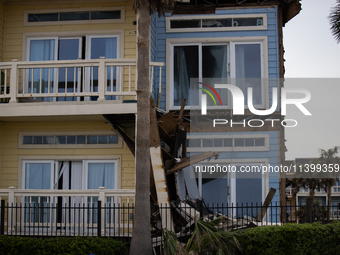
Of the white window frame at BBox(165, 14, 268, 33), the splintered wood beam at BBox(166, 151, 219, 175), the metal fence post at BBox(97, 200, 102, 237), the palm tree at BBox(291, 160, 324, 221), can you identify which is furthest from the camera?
the palm tree at BBox(291, 160, 324, 221)

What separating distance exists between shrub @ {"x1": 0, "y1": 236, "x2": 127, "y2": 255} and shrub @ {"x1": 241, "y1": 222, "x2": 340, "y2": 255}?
9.63ft

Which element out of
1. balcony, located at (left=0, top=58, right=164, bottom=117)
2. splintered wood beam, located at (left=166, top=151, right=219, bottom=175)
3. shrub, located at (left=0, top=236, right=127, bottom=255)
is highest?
balcony, located at (left=0, top=58, right=164, bottom=117)

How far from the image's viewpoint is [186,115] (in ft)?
Answer: 41.8

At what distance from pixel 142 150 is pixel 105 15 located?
552cm

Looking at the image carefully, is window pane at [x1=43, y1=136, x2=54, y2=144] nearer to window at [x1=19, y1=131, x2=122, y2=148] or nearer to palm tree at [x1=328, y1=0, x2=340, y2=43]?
window at [x1=19, y1=131, x2=122, y2=148]

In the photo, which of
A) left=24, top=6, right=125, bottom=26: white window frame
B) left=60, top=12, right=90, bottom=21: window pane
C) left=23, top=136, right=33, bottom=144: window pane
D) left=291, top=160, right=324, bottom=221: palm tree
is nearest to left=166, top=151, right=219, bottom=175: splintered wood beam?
left=23, top=136, right=33, bottom=144: window pane

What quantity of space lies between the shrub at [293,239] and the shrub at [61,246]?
2934mm

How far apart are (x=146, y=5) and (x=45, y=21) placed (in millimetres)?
4960

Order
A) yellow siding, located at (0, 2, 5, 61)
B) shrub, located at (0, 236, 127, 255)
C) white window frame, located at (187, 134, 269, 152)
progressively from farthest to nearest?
1. white window frame, located at (187, 134, 269, 152)
2. yellow siding, located at (0, 2, 5, 61)
3. shrub, located at (0, 236, 127, 255)

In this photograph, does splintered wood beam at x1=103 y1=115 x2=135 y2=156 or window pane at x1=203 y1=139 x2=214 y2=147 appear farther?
window pane at x1=203 y1=139 x2=214 y2=147

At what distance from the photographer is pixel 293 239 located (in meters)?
9.02

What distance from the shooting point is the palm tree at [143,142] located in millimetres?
8289

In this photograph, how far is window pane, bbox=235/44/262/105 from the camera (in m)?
12.8

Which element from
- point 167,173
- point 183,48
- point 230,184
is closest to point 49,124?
point 167,173
